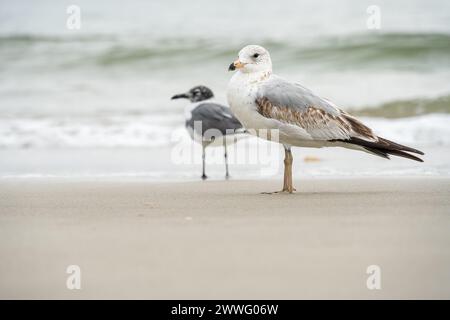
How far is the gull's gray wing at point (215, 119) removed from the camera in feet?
27.4

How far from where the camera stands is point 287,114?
6.16 meters

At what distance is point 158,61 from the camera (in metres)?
18.1

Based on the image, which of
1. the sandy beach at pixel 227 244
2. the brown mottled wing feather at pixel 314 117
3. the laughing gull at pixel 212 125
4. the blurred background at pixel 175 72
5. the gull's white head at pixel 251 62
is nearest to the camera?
the sandy beach at pixel 227 244

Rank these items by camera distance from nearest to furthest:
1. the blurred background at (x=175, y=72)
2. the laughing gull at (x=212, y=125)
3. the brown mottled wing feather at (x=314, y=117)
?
1. the brown mottled wing feather at (x=314, y=117)
2. the laughing gull at (x=212, y=125)
3. the blurred background at (x=175, y=72)

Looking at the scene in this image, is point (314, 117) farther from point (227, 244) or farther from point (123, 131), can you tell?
point (123, 131)

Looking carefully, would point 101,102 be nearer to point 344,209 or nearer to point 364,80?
point 364,80

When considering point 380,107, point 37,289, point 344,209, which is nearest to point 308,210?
point 344,209

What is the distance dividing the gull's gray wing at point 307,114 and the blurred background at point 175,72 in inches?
56.0

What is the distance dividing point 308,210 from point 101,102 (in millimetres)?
9963

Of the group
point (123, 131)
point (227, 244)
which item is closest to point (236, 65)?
point (227, 244)

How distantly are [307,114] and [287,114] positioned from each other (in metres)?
0.18

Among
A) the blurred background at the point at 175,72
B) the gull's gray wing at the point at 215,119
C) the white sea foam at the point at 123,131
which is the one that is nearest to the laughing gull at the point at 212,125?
the gull's gray wing at the point at 215,119

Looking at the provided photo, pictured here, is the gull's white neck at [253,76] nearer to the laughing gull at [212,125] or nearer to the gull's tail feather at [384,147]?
the gull's tail feather at [384,147]

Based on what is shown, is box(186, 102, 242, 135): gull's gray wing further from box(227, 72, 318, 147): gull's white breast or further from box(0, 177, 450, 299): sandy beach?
box(0, 177, 450, 299): sandy beach
